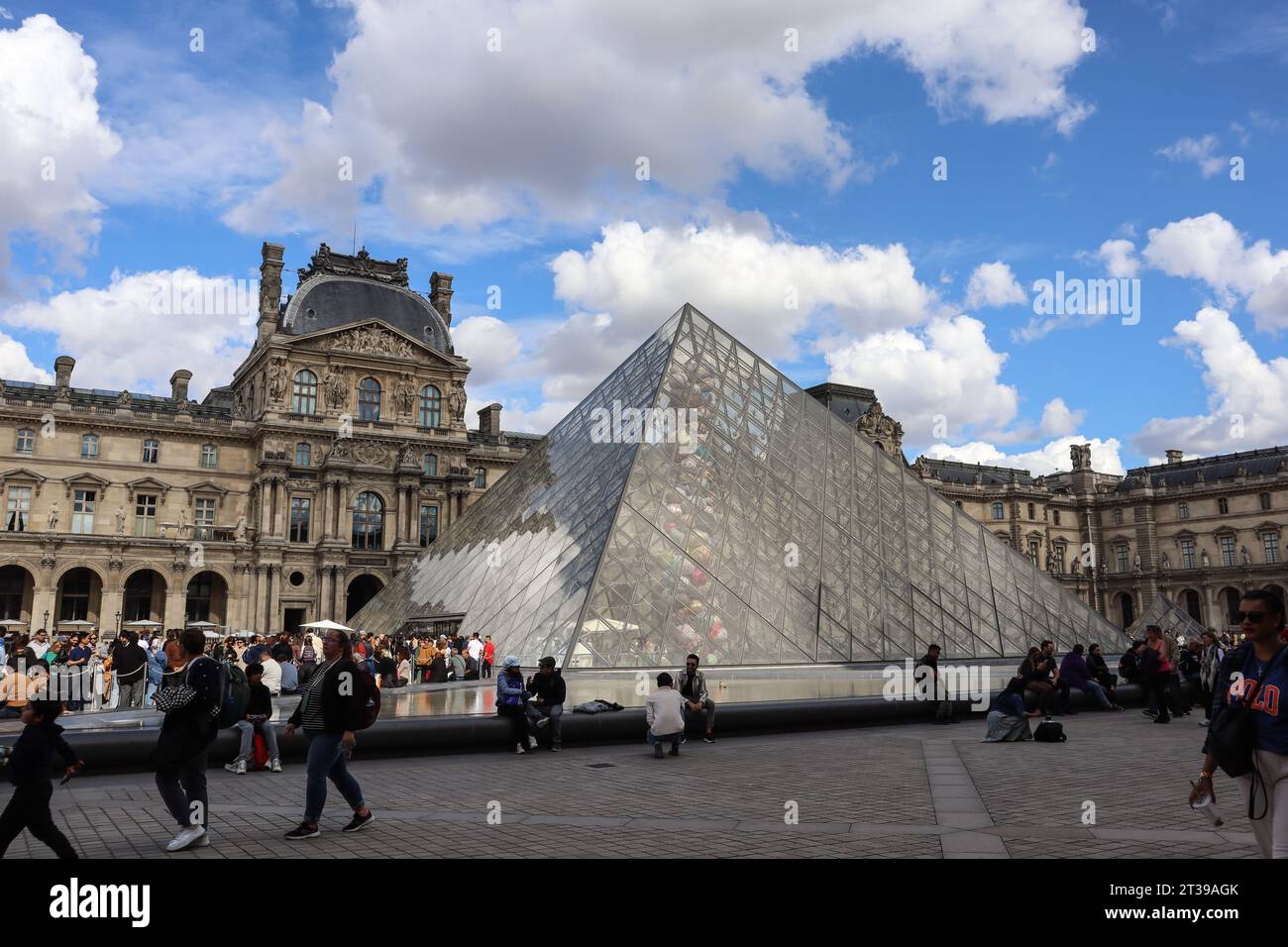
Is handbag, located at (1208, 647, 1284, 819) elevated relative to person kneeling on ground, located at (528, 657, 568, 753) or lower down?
elevated

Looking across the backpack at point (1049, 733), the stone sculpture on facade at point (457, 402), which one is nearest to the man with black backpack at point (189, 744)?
the backpack at point (1049, 733)

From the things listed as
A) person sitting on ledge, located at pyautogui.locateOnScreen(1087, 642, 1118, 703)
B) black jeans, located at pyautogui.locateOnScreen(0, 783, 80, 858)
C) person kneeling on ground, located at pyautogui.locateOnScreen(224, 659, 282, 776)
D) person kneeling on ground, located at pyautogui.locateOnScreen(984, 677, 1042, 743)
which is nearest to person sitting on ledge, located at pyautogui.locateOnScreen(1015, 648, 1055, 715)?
person kneeling on ground, located at pyautogui.locateOnScreen(984, 677, 1042, 743)

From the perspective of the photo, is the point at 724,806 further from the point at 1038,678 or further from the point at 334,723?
the point at 1038,678

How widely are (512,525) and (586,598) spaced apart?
7.70 metres

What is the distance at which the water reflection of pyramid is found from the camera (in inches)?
629

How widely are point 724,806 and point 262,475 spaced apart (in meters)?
43.8

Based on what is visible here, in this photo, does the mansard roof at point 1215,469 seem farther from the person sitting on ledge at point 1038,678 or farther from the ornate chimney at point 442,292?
the person sitting on ledge at point 1038,678

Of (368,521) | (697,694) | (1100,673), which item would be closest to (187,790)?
(697,694)

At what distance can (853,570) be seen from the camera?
18844mm

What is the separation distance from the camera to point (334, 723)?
18.9ft

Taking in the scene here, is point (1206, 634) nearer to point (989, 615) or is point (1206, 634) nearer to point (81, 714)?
point (989, 615)

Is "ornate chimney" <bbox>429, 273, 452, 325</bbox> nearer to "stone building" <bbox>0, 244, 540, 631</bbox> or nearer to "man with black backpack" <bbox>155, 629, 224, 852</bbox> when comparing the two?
"stone building" <bbox>0, 244, 540, 631</bbox>

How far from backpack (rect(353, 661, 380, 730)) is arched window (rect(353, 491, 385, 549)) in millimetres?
43771
